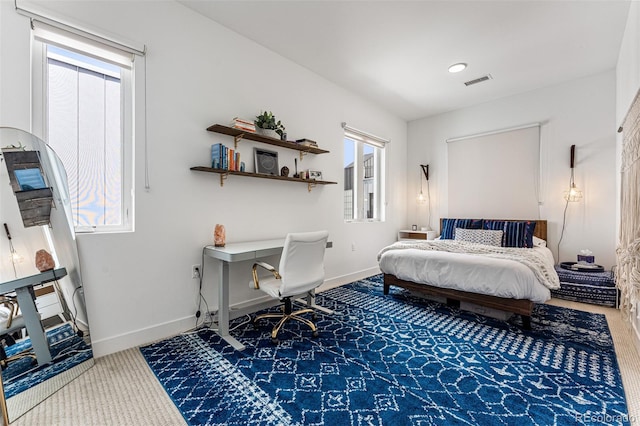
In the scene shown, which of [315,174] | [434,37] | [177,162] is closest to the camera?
[177,162]

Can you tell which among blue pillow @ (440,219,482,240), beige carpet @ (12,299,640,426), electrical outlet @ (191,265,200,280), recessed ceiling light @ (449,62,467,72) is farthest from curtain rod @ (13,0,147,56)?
blue pillow @ (440,219,482,240)

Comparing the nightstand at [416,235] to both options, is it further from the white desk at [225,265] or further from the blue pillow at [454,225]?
the white desk at [225,265]

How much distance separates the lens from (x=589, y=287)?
3.46m

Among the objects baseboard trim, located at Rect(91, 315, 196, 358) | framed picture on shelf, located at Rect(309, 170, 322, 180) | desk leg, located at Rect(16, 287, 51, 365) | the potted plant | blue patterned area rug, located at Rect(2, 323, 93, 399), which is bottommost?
baseboard trim, located at Rect(91, 315, 196, 358)

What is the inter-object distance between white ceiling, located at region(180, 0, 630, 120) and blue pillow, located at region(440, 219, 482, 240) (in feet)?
6.70

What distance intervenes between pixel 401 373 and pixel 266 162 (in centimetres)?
245

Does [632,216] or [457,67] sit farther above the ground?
[457,67]

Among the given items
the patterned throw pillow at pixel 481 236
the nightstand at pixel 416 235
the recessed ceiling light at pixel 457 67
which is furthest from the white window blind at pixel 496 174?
the recessed ceiling light at pixel 457 67

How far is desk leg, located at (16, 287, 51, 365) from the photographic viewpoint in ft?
5.64

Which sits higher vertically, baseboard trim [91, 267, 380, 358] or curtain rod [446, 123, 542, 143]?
curtain rod [446, 123, 542, 143]

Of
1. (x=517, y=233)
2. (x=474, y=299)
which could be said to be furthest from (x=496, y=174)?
(x=474, y=299)

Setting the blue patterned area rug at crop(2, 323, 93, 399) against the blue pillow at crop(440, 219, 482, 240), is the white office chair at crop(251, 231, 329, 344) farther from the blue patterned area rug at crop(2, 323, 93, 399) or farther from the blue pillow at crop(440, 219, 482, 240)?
the blue pillow at crop(440, 219, 482, 240)

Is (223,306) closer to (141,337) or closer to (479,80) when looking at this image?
(141,337)

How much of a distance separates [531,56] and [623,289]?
2.74 meters
